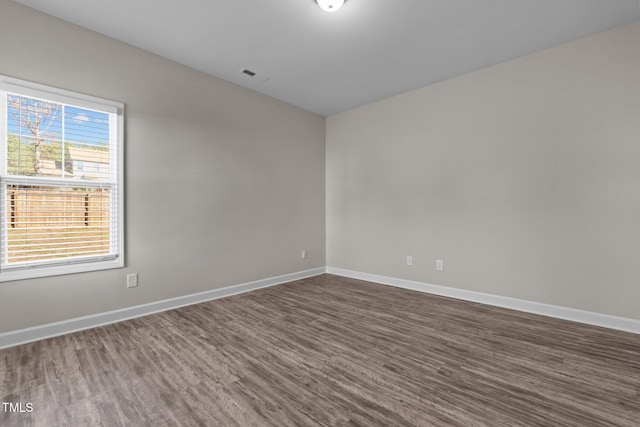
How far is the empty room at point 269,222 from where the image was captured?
175 centimetres

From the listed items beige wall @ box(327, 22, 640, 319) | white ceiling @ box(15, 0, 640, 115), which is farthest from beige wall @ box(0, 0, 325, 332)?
beige wall @ box(327, 22, 640, 319)

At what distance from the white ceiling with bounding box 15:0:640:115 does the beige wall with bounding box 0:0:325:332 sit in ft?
0.82

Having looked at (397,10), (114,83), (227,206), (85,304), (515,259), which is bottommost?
(85,304)

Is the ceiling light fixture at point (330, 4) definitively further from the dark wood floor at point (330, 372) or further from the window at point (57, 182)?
the dark wood floor at point (330, 372)

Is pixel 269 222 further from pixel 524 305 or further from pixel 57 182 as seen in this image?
pixel 524 305

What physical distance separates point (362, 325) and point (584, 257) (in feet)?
7.38

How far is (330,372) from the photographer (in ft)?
6.27

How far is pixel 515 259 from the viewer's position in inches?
123

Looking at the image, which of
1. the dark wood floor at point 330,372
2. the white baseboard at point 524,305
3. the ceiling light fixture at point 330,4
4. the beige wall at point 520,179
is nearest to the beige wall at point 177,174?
the dark wood floor at point 330,372

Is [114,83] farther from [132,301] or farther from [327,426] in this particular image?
[327,426]

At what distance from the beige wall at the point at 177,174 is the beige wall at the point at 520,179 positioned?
1381 millimetres

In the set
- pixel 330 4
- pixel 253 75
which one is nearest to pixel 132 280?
pixel 253 75

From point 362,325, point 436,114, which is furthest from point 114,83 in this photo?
point 436,114

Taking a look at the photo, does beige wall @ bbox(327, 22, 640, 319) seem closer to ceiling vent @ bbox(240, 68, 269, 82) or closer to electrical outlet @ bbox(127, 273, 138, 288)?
ceiling vent @ bbox(240, 68, 269, 82)
